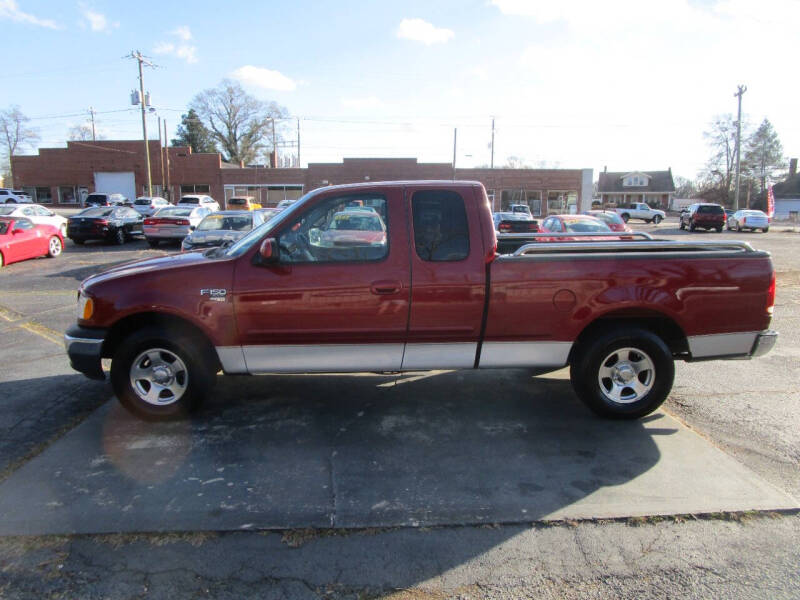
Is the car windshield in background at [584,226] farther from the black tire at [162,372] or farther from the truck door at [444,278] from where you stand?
Result: the black tire at [162,372]

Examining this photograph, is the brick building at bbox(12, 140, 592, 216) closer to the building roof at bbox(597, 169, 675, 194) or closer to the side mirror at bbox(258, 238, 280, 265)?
the building roof at bbox(597, 169, 675, 194)

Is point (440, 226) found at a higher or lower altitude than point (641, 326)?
higher

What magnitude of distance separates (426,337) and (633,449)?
5.91 feet

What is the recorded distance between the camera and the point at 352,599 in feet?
8.28

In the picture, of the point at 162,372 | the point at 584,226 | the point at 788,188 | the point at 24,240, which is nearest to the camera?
the point at 162,372

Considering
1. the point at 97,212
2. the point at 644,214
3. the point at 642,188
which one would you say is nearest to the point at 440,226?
the point at 97,212

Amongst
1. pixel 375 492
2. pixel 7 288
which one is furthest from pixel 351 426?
pixel 7 288

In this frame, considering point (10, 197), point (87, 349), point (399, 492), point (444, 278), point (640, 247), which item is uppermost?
point (10, 197)

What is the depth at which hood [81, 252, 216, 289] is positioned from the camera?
14.0 ft

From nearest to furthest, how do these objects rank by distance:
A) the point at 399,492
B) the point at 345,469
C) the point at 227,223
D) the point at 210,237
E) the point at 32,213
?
1. the point at 399,492
2. the point at 345,469
3. the point at 210,237
4. the point at 227,223
5. the point at 32,213

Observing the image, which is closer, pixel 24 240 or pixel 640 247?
pixel 640 247

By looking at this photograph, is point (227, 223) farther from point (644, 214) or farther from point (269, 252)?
point (644, 214)

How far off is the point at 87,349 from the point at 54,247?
14579 mm

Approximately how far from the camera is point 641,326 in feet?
Answer: 14.9
